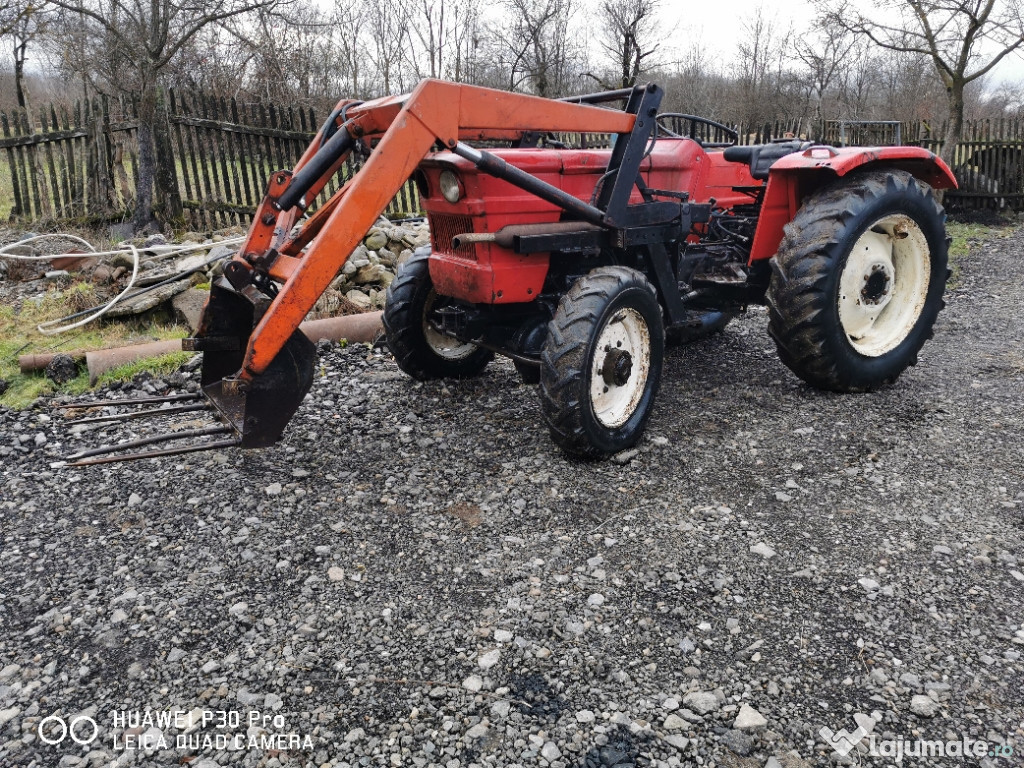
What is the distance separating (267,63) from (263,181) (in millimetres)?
7471

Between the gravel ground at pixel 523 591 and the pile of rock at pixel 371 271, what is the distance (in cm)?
234

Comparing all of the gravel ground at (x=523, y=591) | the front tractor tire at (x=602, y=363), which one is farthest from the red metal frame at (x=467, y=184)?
the gravel ground at (x=523, y=591)

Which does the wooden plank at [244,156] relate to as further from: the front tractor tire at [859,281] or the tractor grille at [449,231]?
the front tractor tire at [859,281]

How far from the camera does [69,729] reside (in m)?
2.20

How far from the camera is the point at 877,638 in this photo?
2.50m

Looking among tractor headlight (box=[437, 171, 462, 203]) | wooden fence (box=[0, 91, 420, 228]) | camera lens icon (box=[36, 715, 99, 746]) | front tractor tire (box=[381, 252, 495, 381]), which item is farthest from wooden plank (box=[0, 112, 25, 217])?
camera lens icon (box=[36, 715, 99, 746])

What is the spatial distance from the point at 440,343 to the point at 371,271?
257 centimetres

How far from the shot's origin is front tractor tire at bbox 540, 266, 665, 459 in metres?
3.53

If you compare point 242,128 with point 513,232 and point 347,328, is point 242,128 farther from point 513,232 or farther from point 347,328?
point 513,232

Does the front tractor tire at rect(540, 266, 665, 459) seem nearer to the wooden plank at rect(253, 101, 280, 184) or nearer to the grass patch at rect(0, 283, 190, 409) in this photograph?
the grass patch at rect(0, 283, 190, 409)

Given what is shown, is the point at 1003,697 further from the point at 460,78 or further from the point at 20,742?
the point at 460,78

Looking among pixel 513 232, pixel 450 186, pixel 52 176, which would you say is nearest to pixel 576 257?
pixel 513 232

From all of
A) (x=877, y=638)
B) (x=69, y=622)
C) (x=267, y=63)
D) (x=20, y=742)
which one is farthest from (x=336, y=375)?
(x=267, y=63)

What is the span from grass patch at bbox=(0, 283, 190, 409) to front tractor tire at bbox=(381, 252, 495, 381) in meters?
1.73
